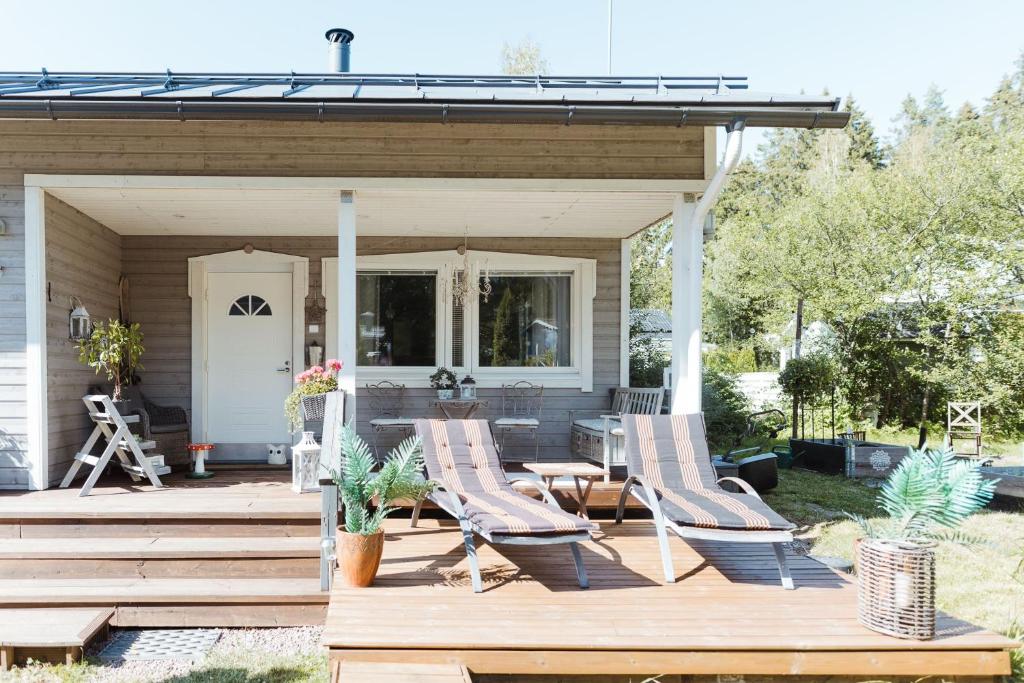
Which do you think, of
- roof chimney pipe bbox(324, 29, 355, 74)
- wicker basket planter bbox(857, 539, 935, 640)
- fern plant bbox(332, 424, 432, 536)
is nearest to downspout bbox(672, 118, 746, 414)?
wicker basket planter bbox(857, 539, 935, 640)

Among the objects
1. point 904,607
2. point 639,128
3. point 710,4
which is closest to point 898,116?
point 710,4

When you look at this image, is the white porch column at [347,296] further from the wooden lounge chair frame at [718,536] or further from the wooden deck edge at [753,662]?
the wooden deck edge at [753,662]

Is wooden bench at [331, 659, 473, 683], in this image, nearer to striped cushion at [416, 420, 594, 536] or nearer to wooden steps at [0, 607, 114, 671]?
striped cushion at [416, 420, 594, 536]

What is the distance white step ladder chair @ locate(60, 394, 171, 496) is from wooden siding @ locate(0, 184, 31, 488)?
1.20ft

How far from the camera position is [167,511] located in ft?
15.3

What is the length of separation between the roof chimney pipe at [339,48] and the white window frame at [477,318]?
197 centimetres

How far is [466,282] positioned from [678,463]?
3292 millimetres

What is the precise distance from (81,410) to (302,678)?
12.2ft

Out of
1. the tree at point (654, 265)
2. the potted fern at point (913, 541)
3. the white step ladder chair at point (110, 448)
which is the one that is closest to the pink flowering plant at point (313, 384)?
the white step ladder chair at point (110, 448)

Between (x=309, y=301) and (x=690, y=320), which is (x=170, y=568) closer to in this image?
(x=309, y=301)

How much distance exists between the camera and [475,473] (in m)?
4.84

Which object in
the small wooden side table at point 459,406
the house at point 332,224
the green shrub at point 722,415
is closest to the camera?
the house at point 332,224

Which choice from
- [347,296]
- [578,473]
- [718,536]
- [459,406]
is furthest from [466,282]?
[718,536]

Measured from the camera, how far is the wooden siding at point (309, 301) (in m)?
7.15
